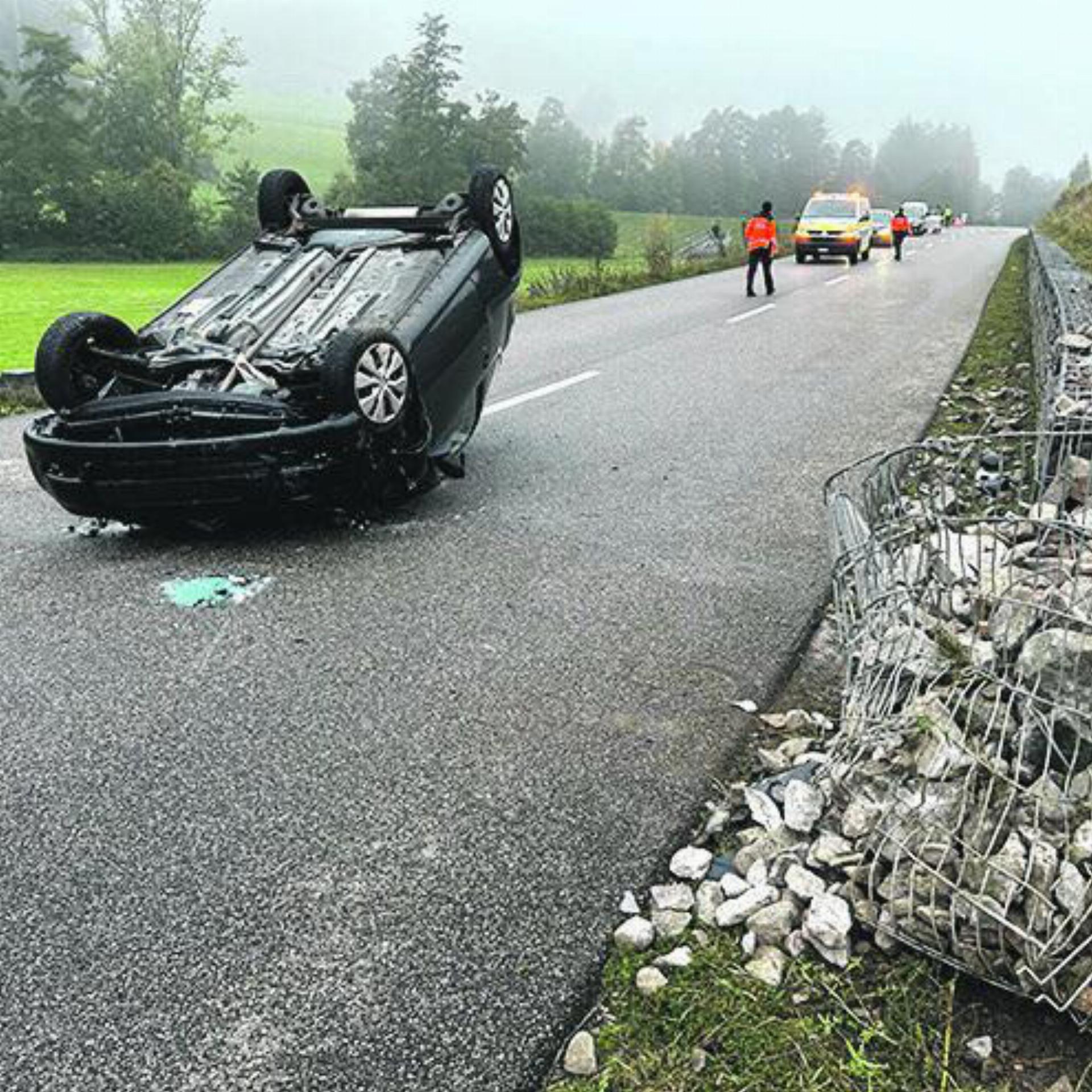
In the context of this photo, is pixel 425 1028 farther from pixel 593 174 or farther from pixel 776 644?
pixel 593 174

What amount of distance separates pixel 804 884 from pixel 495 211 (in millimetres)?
5069

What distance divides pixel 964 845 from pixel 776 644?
1970 millimetres

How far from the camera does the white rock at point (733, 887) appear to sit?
2596mm

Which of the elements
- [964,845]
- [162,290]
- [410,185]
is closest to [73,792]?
[964,845]

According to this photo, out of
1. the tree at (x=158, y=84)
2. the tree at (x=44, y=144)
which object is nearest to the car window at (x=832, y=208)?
the tree at (x=44, y=144)

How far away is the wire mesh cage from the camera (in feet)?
7.31

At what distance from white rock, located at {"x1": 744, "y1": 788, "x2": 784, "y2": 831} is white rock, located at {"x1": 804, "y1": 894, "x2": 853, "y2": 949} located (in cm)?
35

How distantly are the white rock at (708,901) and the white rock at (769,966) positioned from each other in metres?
0.16

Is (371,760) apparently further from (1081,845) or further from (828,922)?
(1081,845)

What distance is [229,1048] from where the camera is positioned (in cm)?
216

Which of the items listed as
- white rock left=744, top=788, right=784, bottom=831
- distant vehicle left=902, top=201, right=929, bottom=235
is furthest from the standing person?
white rock left=744, top=788, right=784, bottom=831

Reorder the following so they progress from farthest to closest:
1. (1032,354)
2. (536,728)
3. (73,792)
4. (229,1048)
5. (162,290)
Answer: (162,290)
(1032,354)
(536,728)
(73,792)
(229,1048)

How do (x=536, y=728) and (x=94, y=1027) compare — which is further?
(x=536, y=728)

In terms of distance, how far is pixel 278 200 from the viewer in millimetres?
7105
